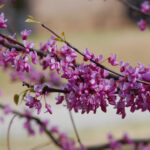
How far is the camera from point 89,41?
17.2 m

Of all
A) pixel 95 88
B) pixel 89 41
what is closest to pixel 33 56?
pixel 95 88

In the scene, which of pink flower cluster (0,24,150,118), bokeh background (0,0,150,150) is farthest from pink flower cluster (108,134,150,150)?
pink flower cluster (0,24,150,118)

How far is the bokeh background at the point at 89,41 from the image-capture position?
666 centimetres

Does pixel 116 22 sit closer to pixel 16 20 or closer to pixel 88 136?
pixel 16 20

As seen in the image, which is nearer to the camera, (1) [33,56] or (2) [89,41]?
(1) [33,56]

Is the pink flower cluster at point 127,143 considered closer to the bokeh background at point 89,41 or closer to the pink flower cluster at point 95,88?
the bokeh background at point 89,41

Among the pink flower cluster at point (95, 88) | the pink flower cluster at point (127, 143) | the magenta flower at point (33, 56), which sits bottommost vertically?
the pink flower cluster at point (127, 143)

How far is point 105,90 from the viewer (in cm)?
177

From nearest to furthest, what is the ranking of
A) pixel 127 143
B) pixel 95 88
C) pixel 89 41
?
pixel 95 88 → pixel 127 143 → pixel 89 41

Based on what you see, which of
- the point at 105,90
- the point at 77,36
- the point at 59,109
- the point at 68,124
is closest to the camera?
the point at 105,90

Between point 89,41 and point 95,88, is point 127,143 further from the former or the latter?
point 89,41

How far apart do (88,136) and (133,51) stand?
8.50m

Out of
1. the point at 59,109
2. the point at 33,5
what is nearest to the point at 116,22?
the point at 33,5

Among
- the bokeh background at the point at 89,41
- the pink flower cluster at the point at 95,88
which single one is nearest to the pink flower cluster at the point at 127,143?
the bokeh background at the point at 89,41
